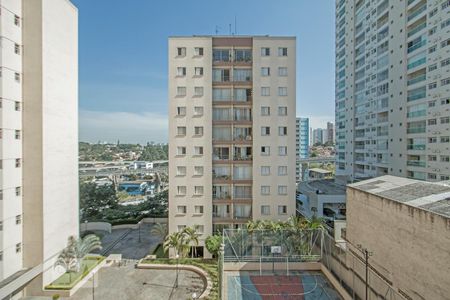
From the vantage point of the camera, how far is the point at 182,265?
2222 centimetres

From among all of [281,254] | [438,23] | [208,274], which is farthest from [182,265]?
[438,23]

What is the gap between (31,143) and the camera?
17.9 metres

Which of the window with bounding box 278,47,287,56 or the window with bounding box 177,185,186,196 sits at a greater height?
the window with bounding box 278,47,287,56

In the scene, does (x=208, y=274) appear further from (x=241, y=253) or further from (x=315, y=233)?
(x=315, y=233)

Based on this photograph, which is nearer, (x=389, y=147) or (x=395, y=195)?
(x=395, y=195)

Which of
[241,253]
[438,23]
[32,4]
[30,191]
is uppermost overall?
[438,23]

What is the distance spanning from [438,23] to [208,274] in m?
38.8

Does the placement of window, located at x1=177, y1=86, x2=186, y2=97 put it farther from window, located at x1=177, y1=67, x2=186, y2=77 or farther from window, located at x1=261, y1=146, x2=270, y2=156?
window, located at x1=261, y1=146, x2=270, y2=156

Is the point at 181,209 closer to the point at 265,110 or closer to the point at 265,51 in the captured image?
the point at 265,110

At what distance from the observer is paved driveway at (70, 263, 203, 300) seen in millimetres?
18014

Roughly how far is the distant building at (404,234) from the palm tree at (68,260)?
2075 cm

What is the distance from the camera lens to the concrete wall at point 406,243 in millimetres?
9102

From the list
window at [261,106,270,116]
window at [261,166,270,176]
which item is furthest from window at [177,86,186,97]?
window at [261,166,270,176]

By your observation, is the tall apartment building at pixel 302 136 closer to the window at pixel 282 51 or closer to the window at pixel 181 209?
the window at pixel 282 51
